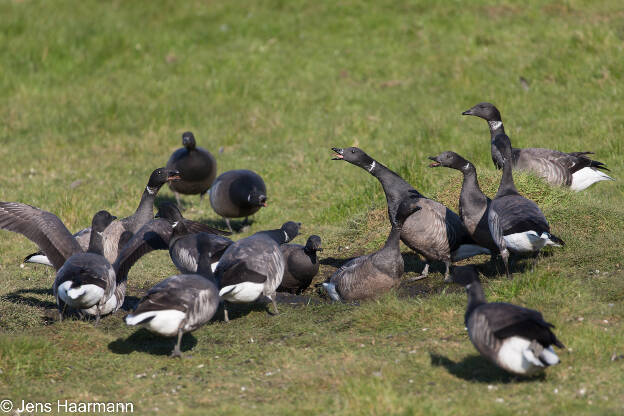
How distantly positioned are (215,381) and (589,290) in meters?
4.86

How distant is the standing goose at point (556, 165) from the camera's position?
14.2m

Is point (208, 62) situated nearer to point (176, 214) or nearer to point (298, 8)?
point (298, 8)

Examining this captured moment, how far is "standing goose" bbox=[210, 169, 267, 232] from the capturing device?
14.9 m

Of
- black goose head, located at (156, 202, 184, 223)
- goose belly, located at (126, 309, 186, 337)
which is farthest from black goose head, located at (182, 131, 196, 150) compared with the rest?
goose belly, located at (126, 309, 186, 337)

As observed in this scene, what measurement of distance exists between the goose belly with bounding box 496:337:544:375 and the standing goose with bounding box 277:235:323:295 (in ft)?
15.2

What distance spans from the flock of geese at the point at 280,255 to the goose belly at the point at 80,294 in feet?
0.04

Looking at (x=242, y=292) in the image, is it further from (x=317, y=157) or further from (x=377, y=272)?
(x=317, y=157)

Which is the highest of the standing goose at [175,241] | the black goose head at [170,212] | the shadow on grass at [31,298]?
the black goose head at [170,212]

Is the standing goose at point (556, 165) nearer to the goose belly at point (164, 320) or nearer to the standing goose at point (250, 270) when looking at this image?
the standing goose at point (250, 270)

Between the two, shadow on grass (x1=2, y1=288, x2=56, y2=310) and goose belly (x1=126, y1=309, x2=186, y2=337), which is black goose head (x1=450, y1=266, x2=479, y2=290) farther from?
shadow on grass (x1=2, y1=288, x2=56, y2=310)

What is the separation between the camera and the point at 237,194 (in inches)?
589

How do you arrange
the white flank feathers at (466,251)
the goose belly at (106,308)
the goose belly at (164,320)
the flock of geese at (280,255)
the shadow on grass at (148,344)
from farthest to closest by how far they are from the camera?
the white flank feathers at (466,251) → the goose belly at (106,308) → the shadow on grass at (148,344) → the goose belly at (164,320) → the flock of geese at (280,255)

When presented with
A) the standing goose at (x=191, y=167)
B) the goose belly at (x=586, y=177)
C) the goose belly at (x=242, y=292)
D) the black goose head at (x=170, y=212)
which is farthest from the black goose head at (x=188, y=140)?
the goose belly at (x=586, y=177)

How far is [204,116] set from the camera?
20.3 meters
